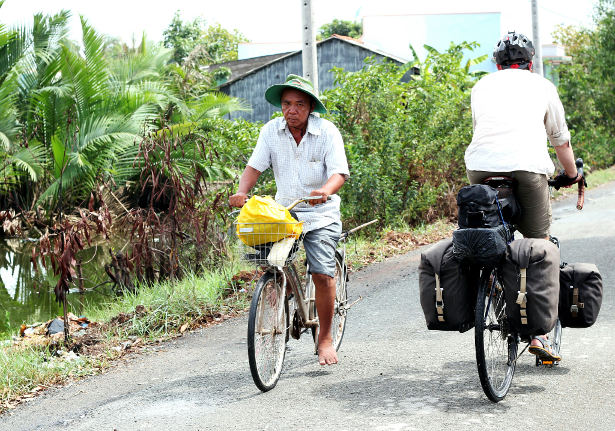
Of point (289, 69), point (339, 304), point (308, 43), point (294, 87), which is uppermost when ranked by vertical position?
point (289, 69)

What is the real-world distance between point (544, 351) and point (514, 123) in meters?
1.47

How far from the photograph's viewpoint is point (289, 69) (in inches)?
1542

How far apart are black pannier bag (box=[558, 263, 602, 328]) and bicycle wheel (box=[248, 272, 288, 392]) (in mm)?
1788

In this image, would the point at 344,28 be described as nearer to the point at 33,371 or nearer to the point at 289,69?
the point at 289,69

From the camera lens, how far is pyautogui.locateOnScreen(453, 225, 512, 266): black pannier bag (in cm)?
459

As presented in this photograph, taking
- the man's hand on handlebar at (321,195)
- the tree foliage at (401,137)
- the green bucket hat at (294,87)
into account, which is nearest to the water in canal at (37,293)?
the tree foliage at (401,137)

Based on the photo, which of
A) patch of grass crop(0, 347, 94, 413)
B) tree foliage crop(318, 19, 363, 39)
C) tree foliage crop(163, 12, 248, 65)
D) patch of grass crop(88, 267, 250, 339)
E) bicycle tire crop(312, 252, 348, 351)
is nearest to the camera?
patch of grass crop(0, 347, 94, 413)

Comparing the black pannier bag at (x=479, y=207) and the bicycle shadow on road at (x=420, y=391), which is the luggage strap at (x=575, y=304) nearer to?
the bicycle shadow on road at (x=420, y=391)

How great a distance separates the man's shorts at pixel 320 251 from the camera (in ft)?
18.0

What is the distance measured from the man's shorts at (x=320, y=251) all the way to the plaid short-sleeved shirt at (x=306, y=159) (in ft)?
0.37

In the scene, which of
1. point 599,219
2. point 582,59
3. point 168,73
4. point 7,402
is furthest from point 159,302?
point 582,59

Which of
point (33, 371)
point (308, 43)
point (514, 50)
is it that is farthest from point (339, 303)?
point (308, 43)

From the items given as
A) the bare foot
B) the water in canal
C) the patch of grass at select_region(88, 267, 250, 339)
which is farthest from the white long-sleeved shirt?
the water in canal

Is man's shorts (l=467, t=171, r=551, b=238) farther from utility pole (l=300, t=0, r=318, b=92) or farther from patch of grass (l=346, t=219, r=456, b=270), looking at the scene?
utility pole (l=300, t=0, r=318, b=92)
